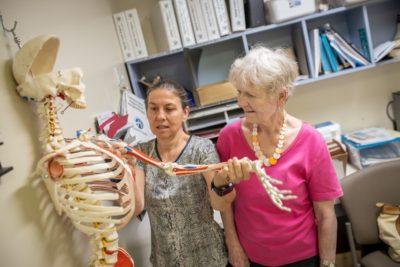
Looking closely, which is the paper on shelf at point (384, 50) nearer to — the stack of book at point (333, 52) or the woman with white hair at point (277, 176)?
the stack of book at point (333, 52)

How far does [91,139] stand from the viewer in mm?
855

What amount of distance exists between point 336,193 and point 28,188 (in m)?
1.05

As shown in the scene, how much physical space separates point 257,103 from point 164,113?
1.14 ft

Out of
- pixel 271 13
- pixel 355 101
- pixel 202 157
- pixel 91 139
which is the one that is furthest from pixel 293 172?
pixel 355 101

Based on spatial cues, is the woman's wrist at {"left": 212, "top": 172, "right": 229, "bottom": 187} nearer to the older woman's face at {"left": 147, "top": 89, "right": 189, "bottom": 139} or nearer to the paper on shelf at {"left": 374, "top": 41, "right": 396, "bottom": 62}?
the older woman's face at {"left": 147, "top": 89, "right": 189, "bottom": 139}

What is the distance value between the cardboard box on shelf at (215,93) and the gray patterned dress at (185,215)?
998mm

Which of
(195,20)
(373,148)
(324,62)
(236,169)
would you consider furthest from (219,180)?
(373,148)

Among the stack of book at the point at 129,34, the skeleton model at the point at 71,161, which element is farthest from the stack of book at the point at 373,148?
the skeleton model at the point at 71,161

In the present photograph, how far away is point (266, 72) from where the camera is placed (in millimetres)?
1114

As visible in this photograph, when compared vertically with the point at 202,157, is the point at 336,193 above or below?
below

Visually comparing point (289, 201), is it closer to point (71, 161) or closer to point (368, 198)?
point (368, 198)

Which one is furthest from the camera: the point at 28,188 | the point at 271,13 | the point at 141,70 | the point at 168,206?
the point at 141,70

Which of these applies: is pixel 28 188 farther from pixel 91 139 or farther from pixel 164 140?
pixel 164 140

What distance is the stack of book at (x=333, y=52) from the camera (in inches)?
83.1
